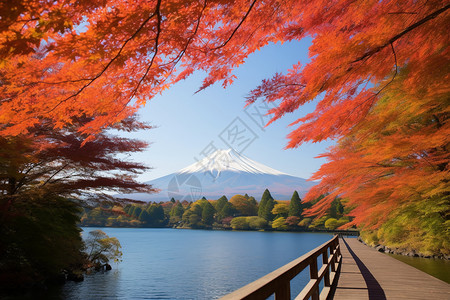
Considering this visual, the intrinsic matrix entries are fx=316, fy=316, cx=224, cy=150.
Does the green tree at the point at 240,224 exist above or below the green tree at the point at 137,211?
below

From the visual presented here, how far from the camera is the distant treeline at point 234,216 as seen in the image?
2977 inches

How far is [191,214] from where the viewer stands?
10106 centimetres

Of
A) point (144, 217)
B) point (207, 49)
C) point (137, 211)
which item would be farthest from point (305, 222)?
point (207, 49)

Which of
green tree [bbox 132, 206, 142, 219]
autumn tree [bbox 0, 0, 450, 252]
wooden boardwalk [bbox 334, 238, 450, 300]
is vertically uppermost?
autumn tree [bbox 0, 0, 450, 252]

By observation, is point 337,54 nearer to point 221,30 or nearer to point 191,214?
point 221,30

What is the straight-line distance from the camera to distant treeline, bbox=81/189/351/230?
75.6 m

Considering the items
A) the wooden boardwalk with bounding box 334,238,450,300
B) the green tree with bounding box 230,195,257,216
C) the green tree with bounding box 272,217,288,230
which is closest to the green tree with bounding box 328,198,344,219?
the green tree with bounding box 272,217,288,230

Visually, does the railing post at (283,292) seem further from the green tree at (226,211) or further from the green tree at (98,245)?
the green tree at (226,211)

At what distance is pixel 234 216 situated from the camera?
96500 millimetres

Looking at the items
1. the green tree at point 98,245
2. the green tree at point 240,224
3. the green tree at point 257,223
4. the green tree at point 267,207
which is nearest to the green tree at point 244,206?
the green tree at point 240,224

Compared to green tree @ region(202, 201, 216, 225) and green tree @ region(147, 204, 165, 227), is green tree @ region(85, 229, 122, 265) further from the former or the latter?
green tree @ region(147, 204, 165, 227)

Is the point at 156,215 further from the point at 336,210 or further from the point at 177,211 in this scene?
the point at 336,210

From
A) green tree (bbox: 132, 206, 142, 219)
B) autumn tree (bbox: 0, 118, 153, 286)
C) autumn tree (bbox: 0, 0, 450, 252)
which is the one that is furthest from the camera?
green tree (bbox: 132, 206, 142, 219)

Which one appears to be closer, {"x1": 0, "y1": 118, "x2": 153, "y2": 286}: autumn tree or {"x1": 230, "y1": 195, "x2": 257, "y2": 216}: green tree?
{"x1": 0, "y1": 118, "x2": 153, "y2": 286}: autumn tree
